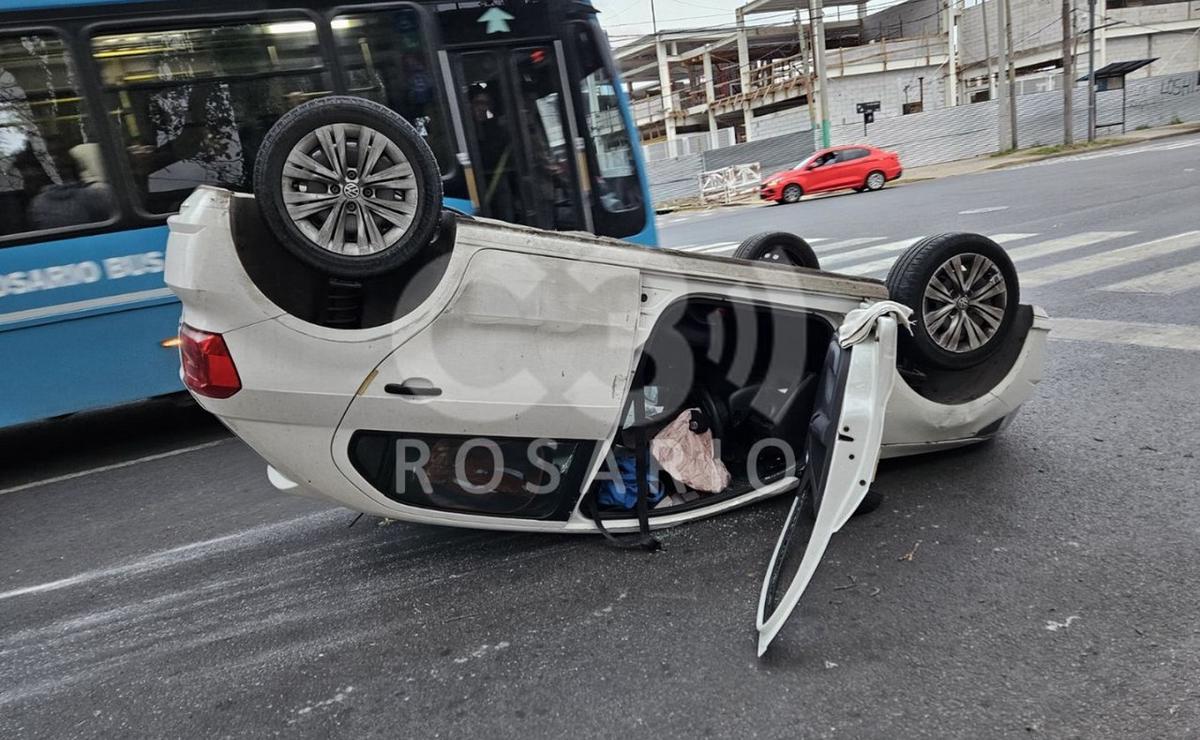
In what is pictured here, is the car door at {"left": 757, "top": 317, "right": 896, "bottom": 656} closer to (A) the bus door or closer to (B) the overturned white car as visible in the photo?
(B) the overturned white car

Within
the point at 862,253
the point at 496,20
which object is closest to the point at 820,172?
the point at 862,253

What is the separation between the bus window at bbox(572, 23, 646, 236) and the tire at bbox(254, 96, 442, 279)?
4071mm

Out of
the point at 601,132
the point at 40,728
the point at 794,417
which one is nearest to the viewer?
the point at 40,728

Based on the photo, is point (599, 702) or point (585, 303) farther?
point (585, 303)

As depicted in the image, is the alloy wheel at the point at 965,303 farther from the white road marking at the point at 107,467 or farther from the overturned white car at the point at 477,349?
the white road marking at the point at 107,467

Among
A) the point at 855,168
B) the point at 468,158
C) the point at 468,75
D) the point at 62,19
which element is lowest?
the point at 855,168

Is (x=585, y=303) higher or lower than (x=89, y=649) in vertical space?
higher

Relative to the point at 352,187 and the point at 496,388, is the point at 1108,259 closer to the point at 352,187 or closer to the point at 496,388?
the point at 496,388

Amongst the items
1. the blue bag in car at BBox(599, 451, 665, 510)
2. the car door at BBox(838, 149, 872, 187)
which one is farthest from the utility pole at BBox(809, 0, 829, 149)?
the blue bag in car at BBox(599, 451, 665, 510)

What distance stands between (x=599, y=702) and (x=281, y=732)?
99 cm

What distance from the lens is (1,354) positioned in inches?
213

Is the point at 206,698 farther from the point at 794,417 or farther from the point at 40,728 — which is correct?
the point at 794,417

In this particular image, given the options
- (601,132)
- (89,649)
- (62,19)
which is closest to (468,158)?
(601,132)

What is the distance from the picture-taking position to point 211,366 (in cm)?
283
